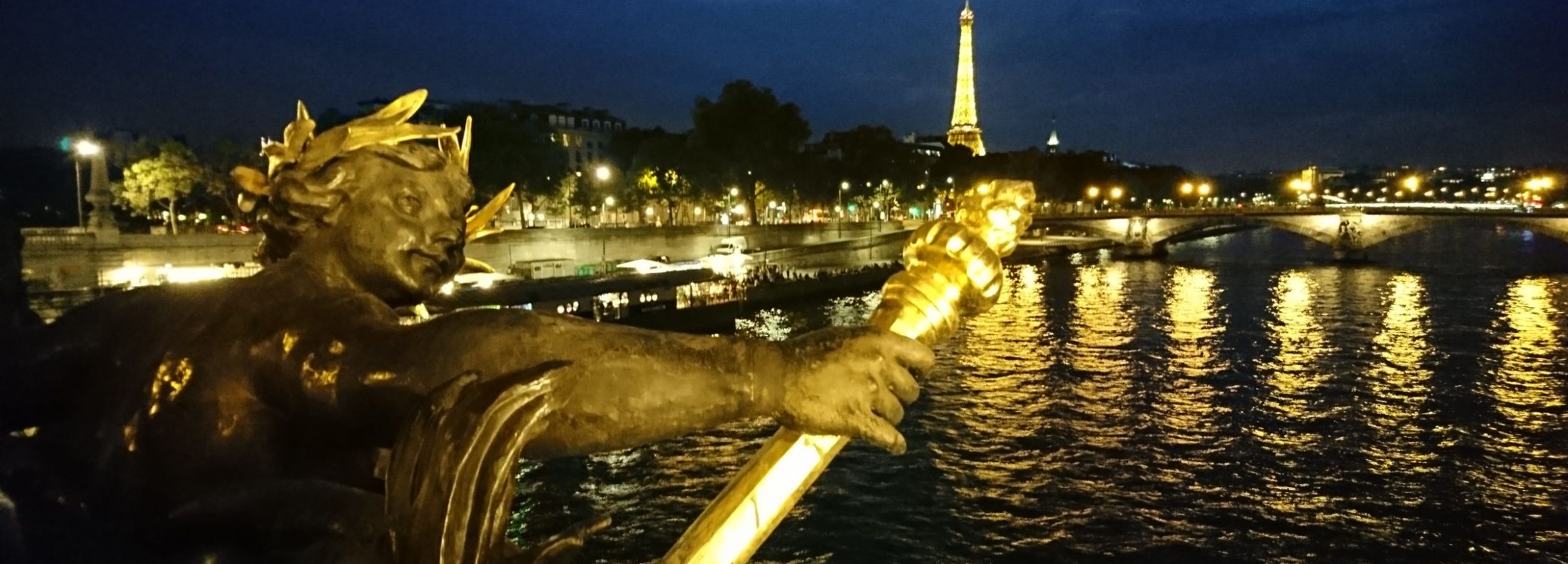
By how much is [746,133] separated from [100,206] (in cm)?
3536

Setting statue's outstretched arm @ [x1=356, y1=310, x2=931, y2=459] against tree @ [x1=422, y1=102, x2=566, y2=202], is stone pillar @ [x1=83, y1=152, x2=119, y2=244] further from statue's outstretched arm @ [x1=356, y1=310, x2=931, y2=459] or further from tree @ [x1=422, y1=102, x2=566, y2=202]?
statue's outstretched arm @ [x1=356, y1=310, x2=931, y2=459]

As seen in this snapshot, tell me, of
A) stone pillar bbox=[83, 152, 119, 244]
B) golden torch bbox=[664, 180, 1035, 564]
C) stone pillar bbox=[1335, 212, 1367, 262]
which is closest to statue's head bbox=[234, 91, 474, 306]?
golden torch bbox=[664, 180, 1035, 564]

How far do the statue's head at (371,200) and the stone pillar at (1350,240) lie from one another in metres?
82.4

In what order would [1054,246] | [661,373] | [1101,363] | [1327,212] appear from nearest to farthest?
[661,373], [1101,363], [1327,212], [1054,246]

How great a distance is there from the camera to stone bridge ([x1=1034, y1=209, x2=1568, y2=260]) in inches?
2667

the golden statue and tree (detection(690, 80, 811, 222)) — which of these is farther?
tree (detection(690, 80, 811, 222))

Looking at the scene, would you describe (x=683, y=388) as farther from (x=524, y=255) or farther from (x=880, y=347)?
(x=524, y=255)

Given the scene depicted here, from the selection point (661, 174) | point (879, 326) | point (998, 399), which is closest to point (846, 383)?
point (879, 326)

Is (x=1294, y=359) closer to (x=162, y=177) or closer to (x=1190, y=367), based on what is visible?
(x=1190, y=367)

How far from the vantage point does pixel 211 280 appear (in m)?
1.80

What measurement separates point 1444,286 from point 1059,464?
150ft

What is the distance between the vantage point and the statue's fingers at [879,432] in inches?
62.8

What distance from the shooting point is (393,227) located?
71.9 inches

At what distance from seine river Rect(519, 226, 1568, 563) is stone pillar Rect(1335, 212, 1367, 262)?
3699 cm
